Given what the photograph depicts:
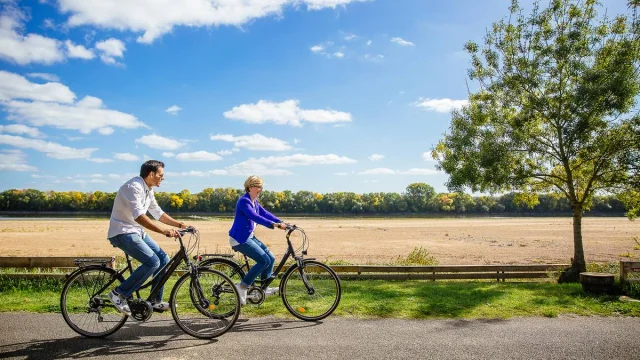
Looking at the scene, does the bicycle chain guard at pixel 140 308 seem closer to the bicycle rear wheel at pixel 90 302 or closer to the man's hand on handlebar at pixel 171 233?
the bicycle rear wheel at pixel 90 302

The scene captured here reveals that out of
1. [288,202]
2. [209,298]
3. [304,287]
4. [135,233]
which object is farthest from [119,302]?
[288,202]

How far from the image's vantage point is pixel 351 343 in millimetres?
5039

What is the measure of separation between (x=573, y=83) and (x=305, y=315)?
11.0m

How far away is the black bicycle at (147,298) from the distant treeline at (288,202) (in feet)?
494

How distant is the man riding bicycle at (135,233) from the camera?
5141mm

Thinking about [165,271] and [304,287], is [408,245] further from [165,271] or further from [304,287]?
[165,271]

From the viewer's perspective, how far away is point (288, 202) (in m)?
168

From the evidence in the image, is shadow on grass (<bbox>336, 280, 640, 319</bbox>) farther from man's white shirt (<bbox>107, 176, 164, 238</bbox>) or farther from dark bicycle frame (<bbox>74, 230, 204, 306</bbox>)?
man's white shirt (<bbox>107, 176, 164, 238</bbox>)

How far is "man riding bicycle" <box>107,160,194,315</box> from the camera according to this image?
5.14 meters

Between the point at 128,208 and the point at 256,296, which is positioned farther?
the point at 256,296

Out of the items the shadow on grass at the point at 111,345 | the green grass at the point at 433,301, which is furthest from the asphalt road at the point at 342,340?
the green grass at the point at 433,301

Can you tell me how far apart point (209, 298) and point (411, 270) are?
6385 mm

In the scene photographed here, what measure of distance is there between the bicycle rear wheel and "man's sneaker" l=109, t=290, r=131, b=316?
0.21 meters

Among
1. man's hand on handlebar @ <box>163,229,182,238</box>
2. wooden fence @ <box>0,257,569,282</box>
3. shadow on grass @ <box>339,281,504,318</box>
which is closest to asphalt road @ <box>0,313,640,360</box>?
shadow on grass @ <box>339,281,504,318</box>
